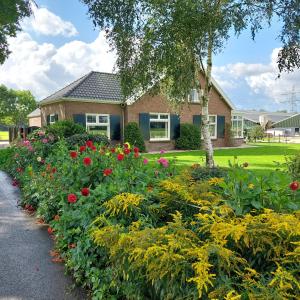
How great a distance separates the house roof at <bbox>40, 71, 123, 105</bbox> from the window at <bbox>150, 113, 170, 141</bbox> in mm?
2851

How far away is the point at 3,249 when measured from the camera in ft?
14.1

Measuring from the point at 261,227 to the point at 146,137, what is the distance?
19.5m

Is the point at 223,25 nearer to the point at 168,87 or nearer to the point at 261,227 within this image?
the point at 168,87

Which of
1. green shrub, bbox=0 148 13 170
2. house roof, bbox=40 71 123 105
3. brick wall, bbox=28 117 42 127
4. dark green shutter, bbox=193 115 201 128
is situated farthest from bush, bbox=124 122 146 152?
brick wall, bbox=28 117 42 127

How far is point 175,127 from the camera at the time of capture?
2302 cm

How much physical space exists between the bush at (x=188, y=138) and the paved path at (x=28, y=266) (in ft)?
57.3

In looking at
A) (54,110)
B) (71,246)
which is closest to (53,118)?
(54,110)

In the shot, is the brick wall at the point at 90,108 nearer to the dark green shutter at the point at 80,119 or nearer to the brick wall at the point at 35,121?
the dark green shutter at the point at 80,119

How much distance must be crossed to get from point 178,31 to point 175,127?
13.1m

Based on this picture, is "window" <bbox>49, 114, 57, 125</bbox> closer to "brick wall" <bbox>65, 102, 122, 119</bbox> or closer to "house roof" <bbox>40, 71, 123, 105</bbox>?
"house roof" <bbox>40, 71, 123, 105</bbox>

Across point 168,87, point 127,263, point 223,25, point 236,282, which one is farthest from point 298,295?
point 168,87

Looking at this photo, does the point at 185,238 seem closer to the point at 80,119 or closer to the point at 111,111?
the point at 80,119

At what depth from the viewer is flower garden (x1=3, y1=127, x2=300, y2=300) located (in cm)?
193

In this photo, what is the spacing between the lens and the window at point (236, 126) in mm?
27672
